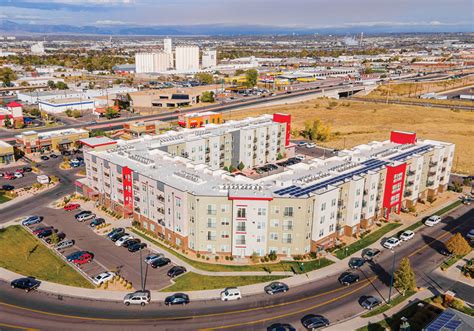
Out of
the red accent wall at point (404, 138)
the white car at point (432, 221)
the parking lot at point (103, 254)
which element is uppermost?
the red accent wall at point (404, 138)

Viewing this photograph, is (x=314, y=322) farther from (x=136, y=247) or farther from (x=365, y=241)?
(x=136, y=247)

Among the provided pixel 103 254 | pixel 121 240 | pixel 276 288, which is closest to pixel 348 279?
pixel 276 288

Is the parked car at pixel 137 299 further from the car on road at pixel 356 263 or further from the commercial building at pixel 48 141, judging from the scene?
the commercial building at pixel 48 141

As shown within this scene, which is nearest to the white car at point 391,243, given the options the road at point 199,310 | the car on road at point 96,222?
the road at point 199,310

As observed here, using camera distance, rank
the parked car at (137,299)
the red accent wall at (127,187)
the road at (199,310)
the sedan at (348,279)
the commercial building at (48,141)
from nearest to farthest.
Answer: the road at (199,310) < the parked car at (137,299) < the sedan at (348,279) < the red accent wall at (127,187) < the commercial building at (48,141)

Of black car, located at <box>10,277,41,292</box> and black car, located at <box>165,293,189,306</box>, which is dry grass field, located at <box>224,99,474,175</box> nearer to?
black car, located at <box>165,293,189,306</box>

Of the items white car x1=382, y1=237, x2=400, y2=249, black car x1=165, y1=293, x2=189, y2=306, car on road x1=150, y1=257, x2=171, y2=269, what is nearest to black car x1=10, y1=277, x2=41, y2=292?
car on road x1=150, y1=257, x2=171, y2=269

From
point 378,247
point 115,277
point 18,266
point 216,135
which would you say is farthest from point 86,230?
point 378,247
